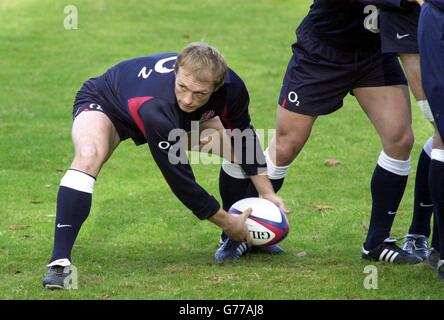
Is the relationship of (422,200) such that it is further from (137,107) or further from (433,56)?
(137,107)

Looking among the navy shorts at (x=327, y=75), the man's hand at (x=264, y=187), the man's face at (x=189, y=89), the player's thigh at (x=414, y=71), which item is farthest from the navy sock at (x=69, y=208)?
the player's thigh at (x=414, y=71)

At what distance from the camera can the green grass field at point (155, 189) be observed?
19.5 ft

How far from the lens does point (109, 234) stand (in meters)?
7.70

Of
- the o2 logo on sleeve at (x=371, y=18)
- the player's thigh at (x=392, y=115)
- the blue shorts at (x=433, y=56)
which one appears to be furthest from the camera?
the player's thigh at (x=392, y=115)

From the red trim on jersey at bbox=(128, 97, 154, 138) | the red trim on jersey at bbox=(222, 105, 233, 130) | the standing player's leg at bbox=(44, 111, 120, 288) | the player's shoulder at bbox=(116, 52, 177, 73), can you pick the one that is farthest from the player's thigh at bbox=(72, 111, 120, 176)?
the red trim on jersey at bbox=(222, 105, 233, 130)

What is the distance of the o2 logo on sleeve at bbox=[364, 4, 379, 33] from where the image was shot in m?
6.23

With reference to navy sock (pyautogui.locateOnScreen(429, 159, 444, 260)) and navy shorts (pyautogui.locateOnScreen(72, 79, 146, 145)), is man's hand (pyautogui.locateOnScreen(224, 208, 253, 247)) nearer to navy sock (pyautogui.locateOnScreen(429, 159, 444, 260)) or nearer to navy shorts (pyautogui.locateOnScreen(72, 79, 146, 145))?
navy shorts (pyautogui.locateOnScreen(72, 79, 146, 145))

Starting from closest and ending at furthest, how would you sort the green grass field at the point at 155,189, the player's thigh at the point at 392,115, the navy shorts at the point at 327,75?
1. the green grass field at the point at 155,189
2. the player's thigh at the point at 392,115
3. the navy shorts at the point at 327,75

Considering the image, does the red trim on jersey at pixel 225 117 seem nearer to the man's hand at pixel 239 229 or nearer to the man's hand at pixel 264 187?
the man's hand at pixel 264 187

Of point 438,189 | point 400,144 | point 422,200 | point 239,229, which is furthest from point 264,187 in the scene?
point 438,189

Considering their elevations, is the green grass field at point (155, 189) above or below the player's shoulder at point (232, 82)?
below

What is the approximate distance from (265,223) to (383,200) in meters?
0.85

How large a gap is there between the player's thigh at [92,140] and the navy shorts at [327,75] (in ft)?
4.17
